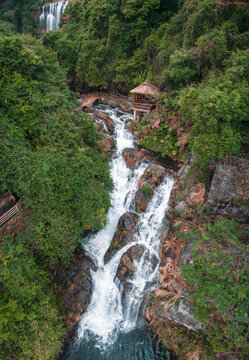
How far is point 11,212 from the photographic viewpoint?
32.8 feet

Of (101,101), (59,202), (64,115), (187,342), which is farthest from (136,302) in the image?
(101,101)

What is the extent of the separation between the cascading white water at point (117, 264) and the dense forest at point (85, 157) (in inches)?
64.6

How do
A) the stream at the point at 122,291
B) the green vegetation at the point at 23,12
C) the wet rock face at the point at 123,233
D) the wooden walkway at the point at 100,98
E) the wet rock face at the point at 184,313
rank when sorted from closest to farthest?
the wet rock face at the point at 184,313 < the stream at the point at 122,291 < the wet rock face at the point at 123,233 < the wooden walkway at the point at 100,98 < the green vegetation at the point at 23,12

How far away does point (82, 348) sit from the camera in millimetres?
9258

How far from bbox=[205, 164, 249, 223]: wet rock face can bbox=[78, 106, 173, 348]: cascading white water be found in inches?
134

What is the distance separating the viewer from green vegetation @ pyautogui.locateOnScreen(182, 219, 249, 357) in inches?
265

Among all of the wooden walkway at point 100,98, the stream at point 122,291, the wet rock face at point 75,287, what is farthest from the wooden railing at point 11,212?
the wooden walkway at point 100,98

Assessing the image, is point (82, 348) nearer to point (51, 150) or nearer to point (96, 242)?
point (96, 242)

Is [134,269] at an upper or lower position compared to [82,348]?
upper

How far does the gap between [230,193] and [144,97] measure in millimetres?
13679

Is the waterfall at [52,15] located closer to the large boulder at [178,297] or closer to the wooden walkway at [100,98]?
the wooden walkway at [100,98]

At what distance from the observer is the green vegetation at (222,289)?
22.1 ft

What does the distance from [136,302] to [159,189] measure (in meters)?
6.88

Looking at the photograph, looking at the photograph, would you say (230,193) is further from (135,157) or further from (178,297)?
(135,157)
